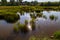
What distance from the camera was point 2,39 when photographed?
617 inches

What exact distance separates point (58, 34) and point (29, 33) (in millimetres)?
4320

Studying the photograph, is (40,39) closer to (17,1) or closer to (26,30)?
(26,30)

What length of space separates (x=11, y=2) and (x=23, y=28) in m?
50.7

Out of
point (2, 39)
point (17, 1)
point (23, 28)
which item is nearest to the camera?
point (2, 39)

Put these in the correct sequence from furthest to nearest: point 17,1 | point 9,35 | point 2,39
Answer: point 17,1, point 9,35, point 2,39

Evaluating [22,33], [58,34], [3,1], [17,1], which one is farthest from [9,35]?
[17,1]

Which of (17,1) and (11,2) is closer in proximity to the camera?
(11,2)

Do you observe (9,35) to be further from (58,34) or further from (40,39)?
(58,34)

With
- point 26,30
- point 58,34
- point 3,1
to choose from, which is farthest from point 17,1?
point 58,34

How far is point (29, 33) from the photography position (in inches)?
702

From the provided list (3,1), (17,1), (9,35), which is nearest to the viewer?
(9,35)

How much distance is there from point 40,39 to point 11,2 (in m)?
54.7

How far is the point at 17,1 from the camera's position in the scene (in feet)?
237

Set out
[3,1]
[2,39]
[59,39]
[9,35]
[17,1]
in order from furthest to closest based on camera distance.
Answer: [17,1], [3,1], [9,35], [2,39], [59,39]
